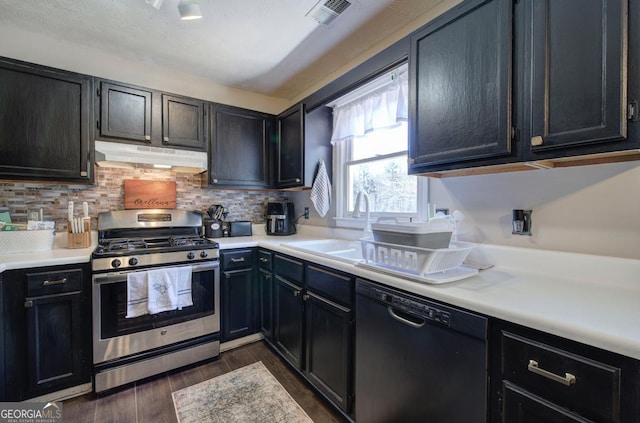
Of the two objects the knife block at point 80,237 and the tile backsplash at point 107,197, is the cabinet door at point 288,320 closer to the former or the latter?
the tile backsplash at point 107,197

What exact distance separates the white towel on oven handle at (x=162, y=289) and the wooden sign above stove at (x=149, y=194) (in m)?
0.82

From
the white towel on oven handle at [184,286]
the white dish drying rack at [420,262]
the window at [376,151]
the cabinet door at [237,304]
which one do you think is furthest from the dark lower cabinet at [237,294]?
the white dish drying rack at [420,262]

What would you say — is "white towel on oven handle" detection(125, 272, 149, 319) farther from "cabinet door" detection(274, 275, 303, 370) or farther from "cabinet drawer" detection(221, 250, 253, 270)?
"cabinet door" detection(274, 275, 303, 370)

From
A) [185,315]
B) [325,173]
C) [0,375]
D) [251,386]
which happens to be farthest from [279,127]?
[0,375]

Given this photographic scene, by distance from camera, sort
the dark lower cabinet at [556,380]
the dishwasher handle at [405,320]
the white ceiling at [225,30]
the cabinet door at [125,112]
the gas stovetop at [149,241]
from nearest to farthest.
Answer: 1. the dark lower cabinet at [556,380]
2. the dishwasher handle at [405,320]
3. the white ceiling at [225,30]
4. the gas stovetop at [149,241]
5. the cabinet door at [125,112]

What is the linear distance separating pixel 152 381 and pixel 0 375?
2.60ft

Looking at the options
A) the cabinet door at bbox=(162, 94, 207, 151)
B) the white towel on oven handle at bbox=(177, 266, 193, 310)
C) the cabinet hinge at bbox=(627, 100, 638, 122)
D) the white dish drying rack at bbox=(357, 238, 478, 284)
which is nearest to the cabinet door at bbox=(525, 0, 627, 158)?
the cabinet hinge at bbox=(627, 100, 638, 122)

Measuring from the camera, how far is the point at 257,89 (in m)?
3.04

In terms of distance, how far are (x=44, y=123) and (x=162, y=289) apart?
1.43 metres

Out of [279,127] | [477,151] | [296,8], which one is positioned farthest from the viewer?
[279,127]

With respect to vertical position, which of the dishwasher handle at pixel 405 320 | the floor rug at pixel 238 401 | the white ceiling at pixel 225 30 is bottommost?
the floor rug at pixel 238 401

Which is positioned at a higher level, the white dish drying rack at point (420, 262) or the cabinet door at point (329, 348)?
the white dish drying rack at point (420, 262)

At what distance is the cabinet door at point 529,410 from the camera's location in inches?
29.8

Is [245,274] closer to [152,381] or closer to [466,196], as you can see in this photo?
[152,381]
